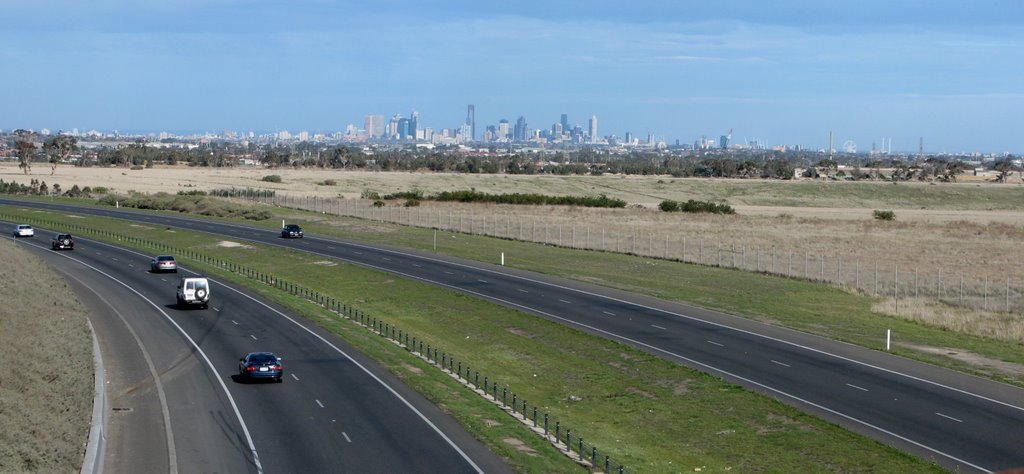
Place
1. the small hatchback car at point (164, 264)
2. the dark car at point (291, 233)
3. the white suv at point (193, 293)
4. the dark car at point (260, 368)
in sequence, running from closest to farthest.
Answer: the dark car at point (260, 368) → the white suv at point (193, 293) → the small hatchback car at point (164, 264) → the dark car at point (291, 233)

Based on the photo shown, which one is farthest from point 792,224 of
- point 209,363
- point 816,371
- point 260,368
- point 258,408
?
point 258,408

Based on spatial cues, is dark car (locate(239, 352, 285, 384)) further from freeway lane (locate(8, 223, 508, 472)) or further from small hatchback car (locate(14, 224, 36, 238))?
small hatchback car (locate(14, 224, 36, 238))

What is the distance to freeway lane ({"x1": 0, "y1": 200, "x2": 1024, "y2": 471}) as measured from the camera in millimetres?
30828

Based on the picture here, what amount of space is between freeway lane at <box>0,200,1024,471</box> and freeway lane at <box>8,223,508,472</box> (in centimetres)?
1225

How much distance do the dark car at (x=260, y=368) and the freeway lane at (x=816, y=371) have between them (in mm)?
15541

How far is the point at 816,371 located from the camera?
131 ft

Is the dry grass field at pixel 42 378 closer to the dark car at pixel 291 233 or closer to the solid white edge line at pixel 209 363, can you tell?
the solid white edge line at pixel 209 363

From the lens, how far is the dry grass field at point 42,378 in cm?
2477

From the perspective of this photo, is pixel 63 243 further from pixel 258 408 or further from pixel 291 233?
pixel 258 408

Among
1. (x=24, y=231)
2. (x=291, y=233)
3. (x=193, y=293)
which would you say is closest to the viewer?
(x=193, y=293)

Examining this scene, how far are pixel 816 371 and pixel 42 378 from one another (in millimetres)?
26729

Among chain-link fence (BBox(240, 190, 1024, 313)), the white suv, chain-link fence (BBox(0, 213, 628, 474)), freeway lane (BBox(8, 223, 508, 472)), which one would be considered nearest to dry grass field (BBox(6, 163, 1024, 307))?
chain-link fence (BBox(240, 190, 1024, 313))

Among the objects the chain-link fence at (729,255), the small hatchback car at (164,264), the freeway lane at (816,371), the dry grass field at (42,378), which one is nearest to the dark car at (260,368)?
the dry grass field at (42,378)

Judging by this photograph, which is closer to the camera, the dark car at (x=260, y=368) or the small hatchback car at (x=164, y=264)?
the dark car at (x=260, y=368)
